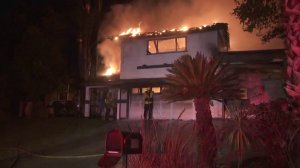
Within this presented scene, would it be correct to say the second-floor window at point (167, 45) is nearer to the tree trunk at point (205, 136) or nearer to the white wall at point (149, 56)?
the white wall at point (149, 56)

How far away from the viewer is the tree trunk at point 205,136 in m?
7.88

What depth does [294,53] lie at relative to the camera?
7785mm

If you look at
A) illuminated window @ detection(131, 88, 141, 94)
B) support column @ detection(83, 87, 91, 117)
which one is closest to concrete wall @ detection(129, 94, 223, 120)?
illuminated window @ detection(131, 88, 141, 94)

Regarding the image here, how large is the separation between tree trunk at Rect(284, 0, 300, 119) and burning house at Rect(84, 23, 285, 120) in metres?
9.51

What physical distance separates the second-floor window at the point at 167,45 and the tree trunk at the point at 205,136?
12.5 m

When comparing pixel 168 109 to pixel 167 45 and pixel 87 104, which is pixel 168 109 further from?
pixel 87 104

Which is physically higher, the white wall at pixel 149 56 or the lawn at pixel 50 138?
the white wall at pixel 149 56

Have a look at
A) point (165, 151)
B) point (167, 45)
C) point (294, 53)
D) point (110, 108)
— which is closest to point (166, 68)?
point (167, 45)

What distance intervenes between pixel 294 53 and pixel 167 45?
1396cm

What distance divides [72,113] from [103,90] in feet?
10.6

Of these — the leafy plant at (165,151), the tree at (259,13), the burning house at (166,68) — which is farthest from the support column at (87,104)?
the leafy plant at (165,151)

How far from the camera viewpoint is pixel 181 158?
6.98 m

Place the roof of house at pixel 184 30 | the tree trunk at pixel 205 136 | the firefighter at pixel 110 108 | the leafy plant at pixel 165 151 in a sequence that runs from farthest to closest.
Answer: the firefighter at pixel 110 108, the roof of house at pixel 184 30, the tree trunk at pixel 205 136, the leafy plant at pixel 165 151

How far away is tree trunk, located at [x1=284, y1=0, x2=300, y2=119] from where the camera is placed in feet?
25.1
